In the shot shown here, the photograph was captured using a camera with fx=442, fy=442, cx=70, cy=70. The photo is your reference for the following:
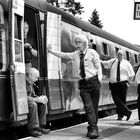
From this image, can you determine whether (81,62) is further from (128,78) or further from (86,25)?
(86,25)

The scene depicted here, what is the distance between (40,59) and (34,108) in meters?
1.51

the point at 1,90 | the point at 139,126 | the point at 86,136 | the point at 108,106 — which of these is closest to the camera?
the point at 1,90

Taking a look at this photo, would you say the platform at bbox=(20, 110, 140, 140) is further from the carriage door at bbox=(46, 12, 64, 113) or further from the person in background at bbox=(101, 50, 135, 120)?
the person in background at bbox=(101, 50, 135, 120)

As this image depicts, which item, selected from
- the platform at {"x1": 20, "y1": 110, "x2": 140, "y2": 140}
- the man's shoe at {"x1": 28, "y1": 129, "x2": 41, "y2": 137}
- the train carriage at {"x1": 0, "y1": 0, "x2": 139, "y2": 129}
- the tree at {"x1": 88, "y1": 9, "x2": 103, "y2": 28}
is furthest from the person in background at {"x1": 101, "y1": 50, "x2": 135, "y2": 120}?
the tree at {"x1": 88, "y1": 9, "x2": 103, "y2": 28}

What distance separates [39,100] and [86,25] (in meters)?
5.76

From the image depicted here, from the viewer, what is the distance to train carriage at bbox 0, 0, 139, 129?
787 centimetres

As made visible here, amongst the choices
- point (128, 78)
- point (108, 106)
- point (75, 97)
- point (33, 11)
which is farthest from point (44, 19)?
point (108, 106)

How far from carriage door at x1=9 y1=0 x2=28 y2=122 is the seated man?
22cm

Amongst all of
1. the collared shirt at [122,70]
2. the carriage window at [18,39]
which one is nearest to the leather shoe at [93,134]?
the carriage window at [18,39]

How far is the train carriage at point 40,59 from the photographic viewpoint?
787cm

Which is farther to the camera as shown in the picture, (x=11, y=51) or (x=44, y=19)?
(x=44, y=19)

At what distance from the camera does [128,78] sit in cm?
1248

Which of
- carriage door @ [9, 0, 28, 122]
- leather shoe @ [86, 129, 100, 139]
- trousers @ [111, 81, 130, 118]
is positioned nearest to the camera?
carriage door @ [9, 0, 28, 122]

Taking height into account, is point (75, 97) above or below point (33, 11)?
below
